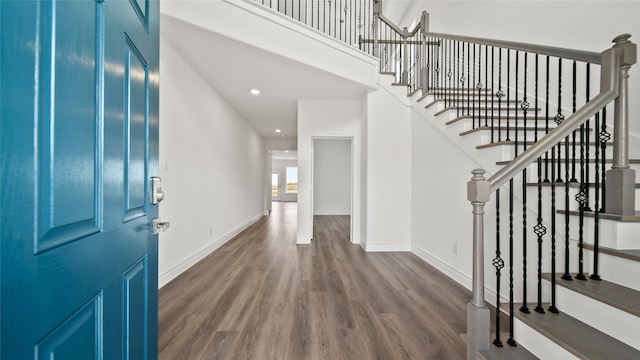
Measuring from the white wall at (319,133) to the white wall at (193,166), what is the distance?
131 centimetres

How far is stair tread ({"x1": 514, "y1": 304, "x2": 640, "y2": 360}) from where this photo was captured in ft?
3.36

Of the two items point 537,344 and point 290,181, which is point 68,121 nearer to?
point 537,344

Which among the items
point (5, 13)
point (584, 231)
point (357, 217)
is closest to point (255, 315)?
point (5, 13)

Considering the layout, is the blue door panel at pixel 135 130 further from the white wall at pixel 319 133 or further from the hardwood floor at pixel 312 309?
the white wall at pixel 319 133

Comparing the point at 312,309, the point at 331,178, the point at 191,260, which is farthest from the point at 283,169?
the point at 312,309

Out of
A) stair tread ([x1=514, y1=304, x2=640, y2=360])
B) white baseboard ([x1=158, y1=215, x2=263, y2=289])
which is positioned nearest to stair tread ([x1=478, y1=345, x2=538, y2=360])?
stair tread ([x1=514, y1=304, x2=640, y2=360])

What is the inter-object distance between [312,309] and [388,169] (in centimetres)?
237

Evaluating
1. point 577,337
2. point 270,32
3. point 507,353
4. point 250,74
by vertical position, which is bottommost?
point 507,353

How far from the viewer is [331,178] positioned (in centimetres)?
765

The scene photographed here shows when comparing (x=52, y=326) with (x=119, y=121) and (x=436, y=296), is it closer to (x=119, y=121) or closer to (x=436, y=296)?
(x=119, y=121)

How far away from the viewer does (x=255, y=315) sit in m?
1.99

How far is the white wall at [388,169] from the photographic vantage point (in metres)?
3.76

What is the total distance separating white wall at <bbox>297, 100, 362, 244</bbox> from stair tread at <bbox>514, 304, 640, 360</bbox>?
3028 mm

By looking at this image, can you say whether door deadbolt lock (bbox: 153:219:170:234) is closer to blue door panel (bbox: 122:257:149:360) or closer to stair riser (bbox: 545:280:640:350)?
blue door panel (bbox: 122:257:149:360)
